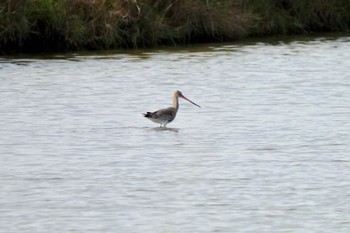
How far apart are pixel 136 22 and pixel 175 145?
9528 mm

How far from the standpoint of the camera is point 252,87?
19.2m

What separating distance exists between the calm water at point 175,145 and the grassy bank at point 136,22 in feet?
1.81

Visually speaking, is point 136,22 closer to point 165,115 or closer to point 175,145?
point 165,115

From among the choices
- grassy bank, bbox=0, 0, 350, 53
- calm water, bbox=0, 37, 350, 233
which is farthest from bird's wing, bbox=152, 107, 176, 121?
grassy bank, bbox=0, 0, 350, 53

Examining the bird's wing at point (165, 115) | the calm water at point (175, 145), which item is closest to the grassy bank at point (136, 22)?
the calm water at point (175, 145)

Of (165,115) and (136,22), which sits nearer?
(165,115)

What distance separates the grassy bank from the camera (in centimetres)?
2255

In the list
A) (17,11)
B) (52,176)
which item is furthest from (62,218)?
(17,11)

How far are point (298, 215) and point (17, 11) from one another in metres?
12.5

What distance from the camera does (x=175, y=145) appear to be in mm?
14211

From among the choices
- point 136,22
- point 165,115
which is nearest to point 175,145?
point 165,115

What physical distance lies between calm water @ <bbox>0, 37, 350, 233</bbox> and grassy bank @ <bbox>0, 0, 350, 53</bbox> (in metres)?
0.55

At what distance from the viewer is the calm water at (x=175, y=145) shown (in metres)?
10.7

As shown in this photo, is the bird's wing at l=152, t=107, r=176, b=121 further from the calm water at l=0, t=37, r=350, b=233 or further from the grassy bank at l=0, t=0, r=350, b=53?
the grassy bank at l=0, t=0, r=350, b=53
